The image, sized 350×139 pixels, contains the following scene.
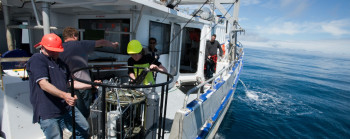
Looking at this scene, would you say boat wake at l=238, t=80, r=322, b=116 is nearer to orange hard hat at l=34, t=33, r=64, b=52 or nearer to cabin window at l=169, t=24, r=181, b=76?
cabin window at l=169, t=24, r=181, b=76

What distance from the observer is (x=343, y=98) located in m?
11.2

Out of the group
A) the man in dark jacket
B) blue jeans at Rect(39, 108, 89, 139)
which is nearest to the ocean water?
the man in dark jacket

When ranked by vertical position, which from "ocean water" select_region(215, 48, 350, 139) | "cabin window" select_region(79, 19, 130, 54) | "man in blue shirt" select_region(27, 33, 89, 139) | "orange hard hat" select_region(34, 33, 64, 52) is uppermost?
"cabin window" select_region(79, 19, 130, 54)

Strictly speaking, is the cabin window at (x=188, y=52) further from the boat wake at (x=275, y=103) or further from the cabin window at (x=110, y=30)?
the cabin window at (x=110, y=30)

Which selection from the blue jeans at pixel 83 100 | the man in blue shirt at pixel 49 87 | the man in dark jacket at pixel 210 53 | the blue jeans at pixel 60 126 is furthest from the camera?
the man in dark jacket at pixel 210 53

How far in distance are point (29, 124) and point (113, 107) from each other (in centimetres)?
113

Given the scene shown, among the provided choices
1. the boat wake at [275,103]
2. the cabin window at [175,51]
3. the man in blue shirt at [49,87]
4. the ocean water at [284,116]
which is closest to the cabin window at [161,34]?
the cabin window at [175,51]

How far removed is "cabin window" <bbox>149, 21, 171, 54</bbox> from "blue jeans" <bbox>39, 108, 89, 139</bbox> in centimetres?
287

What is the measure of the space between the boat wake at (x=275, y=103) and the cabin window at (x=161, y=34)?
5424 mm

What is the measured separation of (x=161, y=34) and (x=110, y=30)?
4.40 feet

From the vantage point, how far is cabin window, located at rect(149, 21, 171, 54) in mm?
4647

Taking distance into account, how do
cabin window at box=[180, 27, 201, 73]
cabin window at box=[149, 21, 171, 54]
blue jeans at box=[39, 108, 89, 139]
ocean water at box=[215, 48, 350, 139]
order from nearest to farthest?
blue jeans at box=[39, 108, 89, 139] < cabin window at box=[149, 21, 171, 54] < ocean water at box=[215, 48, 350, 139] < cabin window at box=[180, 27, 201, 73]

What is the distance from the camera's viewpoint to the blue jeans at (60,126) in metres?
1.85

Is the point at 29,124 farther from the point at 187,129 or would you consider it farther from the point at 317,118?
the point at 317,118
